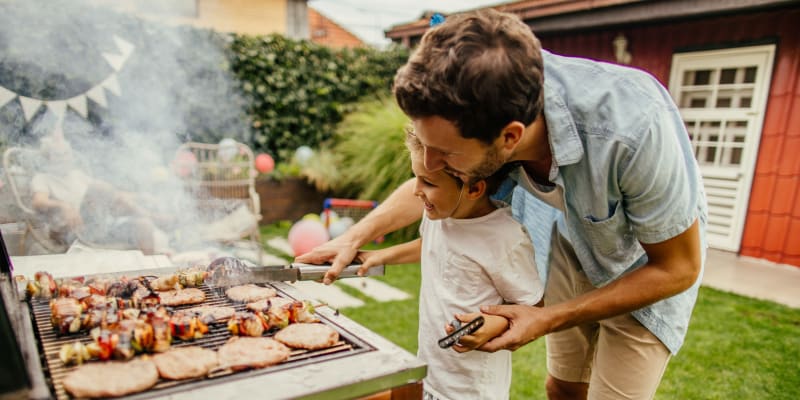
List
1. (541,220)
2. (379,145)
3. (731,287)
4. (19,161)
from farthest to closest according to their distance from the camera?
(379,145)
(731,287)
(19,161)
(541,220)

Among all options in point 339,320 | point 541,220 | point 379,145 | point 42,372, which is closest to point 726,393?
point 541,220

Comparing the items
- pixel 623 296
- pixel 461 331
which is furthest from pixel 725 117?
pixel 461 331

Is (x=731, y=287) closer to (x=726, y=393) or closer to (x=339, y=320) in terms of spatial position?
(x=726, y=393)

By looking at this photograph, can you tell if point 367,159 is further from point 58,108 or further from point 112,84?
point 58,108

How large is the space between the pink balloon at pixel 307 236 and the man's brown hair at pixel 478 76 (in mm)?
4570

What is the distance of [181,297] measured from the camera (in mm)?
1820

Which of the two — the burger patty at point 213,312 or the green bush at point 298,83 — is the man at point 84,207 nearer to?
the burger patty at point 213,312

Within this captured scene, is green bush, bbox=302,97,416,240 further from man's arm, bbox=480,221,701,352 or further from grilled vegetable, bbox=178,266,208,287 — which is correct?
man's arm, bbox=480,221,701,352

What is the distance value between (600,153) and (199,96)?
306 inches

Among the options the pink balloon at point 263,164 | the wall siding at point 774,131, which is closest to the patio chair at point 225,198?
the pink balloon at point 263,164

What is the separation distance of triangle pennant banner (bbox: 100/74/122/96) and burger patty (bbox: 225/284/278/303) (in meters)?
6.27

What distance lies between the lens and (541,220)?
2.18 m

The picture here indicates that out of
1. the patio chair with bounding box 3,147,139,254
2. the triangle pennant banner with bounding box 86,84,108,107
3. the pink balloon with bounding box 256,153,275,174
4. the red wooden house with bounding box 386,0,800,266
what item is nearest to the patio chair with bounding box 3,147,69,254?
the patio chair with bounding box 3,147,139,254

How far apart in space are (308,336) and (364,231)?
2.35 feet
